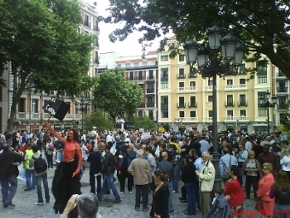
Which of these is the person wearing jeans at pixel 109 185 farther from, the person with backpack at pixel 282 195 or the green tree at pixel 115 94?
the green tree at pixel 115 94

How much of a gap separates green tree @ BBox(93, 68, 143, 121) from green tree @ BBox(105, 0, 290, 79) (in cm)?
4504

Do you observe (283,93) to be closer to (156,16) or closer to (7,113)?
(7,113)

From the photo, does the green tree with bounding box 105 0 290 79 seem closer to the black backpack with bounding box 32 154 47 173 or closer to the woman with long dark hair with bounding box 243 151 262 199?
the woman with long dark hair with bounding box 243 151 262 199

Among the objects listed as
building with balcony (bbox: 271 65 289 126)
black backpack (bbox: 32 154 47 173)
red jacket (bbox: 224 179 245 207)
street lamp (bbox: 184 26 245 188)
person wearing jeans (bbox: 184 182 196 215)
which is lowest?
person wearing jeans (bbox: 184 182 196 215)

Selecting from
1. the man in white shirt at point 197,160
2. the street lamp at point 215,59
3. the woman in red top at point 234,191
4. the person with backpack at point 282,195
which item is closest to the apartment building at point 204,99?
the man in white shirt at point 197,160

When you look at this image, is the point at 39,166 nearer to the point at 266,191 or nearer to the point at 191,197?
the point at 191,197

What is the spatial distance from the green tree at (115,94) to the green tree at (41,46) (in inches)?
870

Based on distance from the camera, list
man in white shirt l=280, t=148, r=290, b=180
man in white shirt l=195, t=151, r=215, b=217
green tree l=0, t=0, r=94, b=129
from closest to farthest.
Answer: man in white shirt l=195, t=151, r=215, b=217 < man in white shirt l=280, t=148, r=290, b=180 < green tree l=0, t=0, r=94, b=129

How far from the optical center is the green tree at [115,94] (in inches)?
2254

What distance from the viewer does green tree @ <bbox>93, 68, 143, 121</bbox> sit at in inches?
2254

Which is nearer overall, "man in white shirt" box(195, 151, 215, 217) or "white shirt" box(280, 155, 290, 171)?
"man in white shirt" box(195, 151, 215, 217)

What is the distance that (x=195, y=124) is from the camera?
6388 centimetres

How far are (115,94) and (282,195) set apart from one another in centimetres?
5104

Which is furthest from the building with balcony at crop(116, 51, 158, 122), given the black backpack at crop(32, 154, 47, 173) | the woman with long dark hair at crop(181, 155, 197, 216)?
the woman with long dark hair at crop(181, 155, 197, 216)
